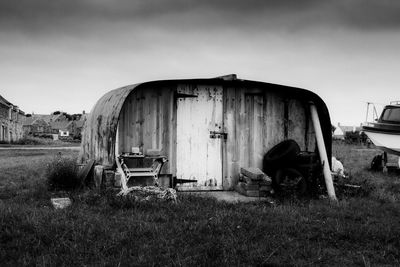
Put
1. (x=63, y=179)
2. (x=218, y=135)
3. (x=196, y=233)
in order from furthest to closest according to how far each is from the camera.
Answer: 1. (x=218, y=135)
2. (x=63, y=179)
3. (x=196, y=233)

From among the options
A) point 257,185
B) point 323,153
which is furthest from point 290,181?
point 323,153

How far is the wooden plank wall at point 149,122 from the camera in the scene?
384 inches

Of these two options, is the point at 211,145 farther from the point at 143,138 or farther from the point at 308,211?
the point at 308,211

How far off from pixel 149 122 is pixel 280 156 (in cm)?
319

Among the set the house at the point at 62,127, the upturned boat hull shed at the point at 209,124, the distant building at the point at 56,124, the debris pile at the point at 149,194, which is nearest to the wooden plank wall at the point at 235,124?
the upturned boat hull shed at the point at 209,124

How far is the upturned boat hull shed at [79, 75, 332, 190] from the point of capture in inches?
389

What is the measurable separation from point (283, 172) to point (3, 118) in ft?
154

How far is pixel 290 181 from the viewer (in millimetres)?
9648

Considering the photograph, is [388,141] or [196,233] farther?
[388,141]

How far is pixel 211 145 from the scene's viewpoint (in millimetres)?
10430

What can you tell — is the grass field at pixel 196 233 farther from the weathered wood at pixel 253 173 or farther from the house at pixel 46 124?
the house at pixel 46 124

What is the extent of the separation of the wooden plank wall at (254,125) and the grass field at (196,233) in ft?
8.13

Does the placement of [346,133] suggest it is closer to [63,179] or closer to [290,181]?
[290,181]

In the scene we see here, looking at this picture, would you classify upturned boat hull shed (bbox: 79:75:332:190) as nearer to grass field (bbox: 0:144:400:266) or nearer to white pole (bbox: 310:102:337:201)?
white pole (bbox: 310:102:337:201)
